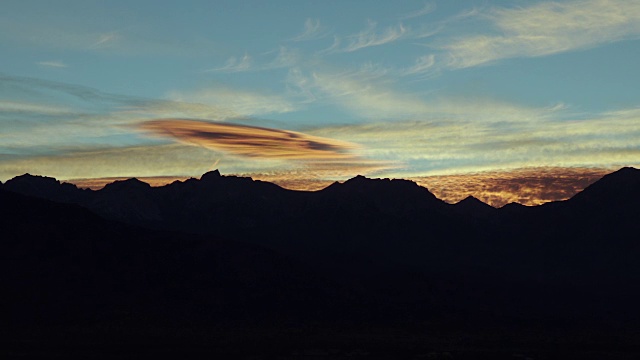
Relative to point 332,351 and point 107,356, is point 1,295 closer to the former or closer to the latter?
point 107,356

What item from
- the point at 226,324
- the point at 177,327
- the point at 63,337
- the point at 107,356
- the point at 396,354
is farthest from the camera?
the point at 226,324

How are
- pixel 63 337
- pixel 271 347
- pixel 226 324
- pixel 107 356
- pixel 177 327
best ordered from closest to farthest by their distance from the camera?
1. pixel 107 356
2. pixel 271 347
3. pixel 63 337
4. pixel 177 327
5. pixel 226 324

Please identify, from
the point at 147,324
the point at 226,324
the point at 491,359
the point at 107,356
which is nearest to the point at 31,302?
the point at 147,324

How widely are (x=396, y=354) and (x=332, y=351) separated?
10.7m

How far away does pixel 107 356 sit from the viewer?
A: 4894 inches

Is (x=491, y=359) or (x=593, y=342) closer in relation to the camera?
(x=491, y=359)

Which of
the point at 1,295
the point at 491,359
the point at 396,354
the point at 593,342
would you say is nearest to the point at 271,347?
the point at 396,354

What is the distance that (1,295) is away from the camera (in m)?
190

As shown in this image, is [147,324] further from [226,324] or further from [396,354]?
[396,354]

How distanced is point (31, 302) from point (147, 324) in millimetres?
29213

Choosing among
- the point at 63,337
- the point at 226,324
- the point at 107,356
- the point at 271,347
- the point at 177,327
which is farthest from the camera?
the point at 226,324

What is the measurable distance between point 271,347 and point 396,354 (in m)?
22.7

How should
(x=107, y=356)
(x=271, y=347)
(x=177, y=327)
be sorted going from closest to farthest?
(x=107, y=356) → (x=271, y=347) → (x=177, y=327)

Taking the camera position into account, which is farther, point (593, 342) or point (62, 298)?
point (62, 298)
